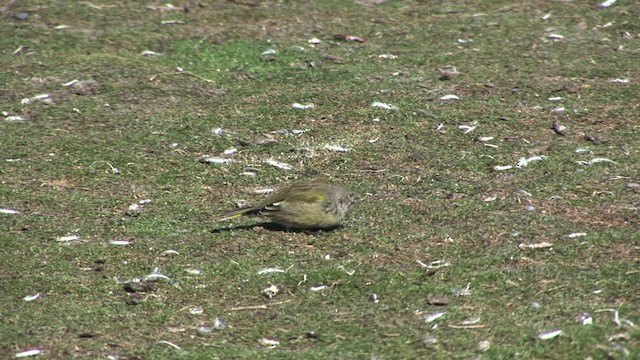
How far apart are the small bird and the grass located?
12 cm

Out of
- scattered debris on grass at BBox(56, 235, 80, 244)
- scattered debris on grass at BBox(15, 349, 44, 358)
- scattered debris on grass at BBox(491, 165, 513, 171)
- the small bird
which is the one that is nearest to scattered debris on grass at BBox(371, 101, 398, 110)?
scattered debris on grass at BBox(491, 165, 513, 171)

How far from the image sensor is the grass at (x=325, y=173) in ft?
20.4

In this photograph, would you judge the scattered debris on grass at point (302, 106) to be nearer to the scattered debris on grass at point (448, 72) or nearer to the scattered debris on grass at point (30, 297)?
the scattered debris on grass at point (448, 72)

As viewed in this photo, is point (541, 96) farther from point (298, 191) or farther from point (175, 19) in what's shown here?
point (175, 19)

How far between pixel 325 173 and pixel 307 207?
1.17 metres

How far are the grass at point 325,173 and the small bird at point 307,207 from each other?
0.12 meters

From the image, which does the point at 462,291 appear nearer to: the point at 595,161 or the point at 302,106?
the point at 595,161

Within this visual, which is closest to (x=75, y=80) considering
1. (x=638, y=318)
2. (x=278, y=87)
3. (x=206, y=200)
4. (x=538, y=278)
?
(x=278, y=87)

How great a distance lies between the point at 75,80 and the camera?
10344mm

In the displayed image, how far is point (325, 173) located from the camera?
27.8ft

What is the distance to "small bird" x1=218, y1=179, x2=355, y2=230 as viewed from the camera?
7.34 meters

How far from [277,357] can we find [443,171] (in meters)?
2.93

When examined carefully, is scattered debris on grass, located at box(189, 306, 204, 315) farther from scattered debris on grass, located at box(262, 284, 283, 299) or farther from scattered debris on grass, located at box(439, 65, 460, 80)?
scattered debris on grass, located at box(439, 65, 460, 80)

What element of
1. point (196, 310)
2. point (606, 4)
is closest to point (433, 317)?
point (196, 310)
